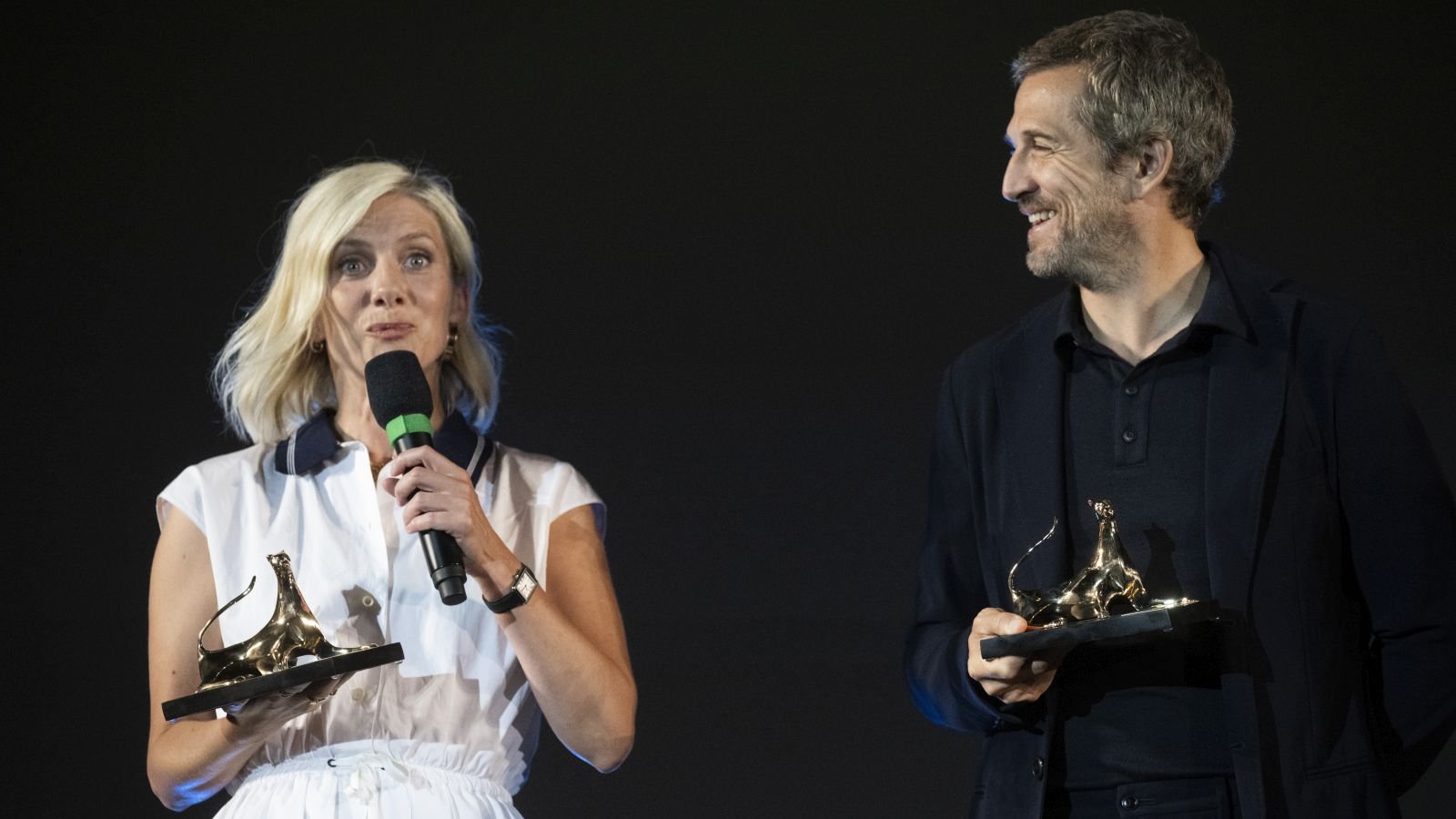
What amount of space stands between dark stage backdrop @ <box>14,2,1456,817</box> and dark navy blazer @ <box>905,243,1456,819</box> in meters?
1.13

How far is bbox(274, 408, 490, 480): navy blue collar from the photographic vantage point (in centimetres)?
224

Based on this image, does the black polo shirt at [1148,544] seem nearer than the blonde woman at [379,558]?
Yes

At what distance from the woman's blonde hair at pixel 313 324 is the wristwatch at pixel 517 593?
45cm

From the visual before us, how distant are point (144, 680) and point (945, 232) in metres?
1.74

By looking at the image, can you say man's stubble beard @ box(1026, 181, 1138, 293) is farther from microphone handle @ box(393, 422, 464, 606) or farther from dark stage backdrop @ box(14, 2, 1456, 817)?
dark stage backdrop @ box(14, 2, 1456, 817)

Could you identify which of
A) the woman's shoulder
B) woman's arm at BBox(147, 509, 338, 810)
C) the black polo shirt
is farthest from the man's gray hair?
woman's arm at BBox(147, 509, 338, 810)

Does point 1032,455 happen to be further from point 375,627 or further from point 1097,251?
point 375,627

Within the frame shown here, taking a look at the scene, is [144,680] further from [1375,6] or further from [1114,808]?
[1375,6]

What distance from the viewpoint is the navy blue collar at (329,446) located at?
2236mm

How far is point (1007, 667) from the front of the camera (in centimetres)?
170

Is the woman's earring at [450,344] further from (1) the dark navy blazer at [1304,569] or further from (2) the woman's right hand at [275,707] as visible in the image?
(1) the dark navy blazer at [1304,569]

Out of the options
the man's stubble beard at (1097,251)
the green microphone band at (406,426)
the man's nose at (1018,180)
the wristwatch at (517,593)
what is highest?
the man's nose at (1018,180)

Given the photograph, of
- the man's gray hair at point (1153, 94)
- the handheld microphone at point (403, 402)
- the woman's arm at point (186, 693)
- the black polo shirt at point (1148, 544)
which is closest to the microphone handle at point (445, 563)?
the handheld microphone at point (403, 402)

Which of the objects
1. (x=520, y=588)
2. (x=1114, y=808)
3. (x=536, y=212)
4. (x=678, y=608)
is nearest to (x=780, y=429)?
(x=678, y=608)
